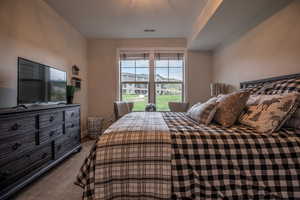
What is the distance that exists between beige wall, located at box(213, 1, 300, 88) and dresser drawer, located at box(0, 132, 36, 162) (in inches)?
125

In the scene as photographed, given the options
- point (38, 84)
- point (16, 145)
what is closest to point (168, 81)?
point (38, 84)

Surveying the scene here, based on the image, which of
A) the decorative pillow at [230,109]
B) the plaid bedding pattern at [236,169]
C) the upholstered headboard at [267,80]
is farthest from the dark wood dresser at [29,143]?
the upholstered headboard at [267,80]

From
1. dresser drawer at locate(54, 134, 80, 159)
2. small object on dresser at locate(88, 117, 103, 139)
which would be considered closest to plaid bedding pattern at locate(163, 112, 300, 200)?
dresser drawer at locate(54, 134, 80, 159)

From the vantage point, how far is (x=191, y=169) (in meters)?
1.08

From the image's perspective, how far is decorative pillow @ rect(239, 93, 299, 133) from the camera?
48.2 inches

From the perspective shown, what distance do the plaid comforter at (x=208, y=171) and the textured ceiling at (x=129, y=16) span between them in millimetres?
2453

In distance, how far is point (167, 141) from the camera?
3.65 feet

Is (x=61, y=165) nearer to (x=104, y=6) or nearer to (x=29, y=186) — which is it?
(x=29, y=186)

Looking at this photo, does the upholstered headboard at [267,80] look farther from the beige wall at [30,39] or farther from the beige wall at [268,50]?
the beige wall at [30,39]

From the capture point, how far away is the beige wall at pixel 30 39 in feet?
6.24

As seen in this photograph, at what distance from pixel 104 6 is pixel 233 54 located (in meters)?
2.67

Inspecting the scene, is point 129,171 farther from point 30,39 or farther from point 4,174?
point 30,39

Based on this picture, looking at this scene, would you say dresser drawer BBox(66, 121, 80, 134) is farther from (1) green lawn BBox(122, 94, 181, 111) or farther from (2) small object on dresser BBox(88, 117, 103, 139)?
(1) green lawn BBox(122, 94, 181, 111)

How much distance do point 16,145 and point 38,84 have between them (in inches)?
36.7
